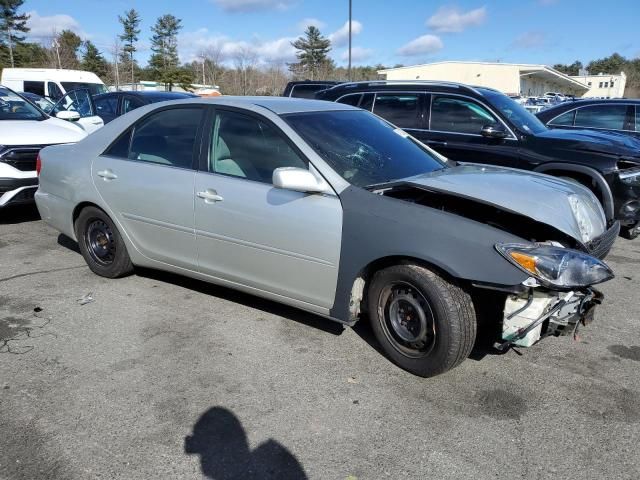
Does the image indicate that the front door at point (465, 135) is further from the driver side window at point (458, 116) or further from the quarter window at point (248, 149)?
the quarter window at point (248, 149)

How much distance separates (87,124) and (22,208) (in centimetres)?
247

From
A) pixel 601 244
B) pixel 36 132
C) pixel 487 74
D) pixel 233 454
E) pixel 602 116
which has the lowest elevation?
pixel 233 454

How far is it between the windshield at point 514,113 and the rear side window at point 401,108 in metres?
0.89

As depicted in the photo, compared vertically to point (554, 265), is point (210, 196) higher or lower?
higher

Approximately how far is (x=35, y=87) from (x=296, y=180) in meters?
22.1

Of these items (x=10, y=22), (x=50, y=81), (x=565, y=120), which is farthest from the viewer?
(x=10, y=22)

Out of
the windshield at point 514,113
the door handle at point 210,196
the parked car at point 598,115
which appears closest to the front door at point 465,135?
the windshield at point 514,113

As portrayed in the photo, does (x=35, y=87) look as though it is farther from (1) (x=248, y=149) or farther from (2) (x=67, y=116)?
(1) (x=248, y=149)

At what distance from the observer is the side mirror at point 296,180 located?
3.34 m

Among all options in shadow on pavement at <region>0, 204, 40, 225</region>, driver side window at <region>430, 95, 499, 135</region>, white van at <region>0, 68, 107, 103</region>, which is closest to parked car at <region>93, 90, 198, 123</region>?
shadow on pavement at <region>0, 204, 40, 225</region>

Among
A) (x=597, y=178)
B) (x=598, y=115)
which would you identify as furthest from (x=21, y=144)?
(x=598, y=115)

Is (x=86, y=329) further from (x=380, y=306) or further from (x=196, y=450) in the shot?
(x=380, y=306)

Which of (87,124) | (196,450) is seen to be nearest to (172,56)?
(87,124)

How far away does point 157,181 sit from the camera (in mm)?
4254
